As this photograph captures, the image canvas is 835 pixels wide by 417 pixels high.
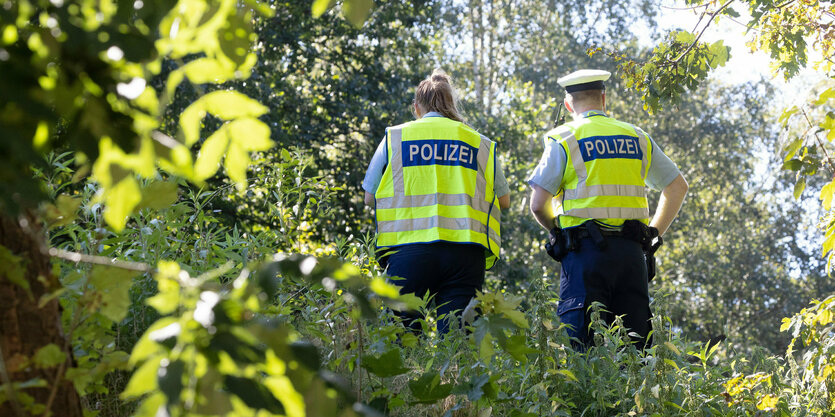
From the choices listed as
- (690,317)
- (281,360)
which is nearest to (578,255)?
(281,360)

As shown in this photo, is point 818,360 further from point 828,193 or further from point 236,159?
point 236,159

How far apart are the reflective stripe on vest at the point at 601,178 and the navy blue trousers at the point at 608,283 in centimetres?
16

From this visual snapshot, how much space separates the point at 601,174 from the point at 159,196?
3704 mm

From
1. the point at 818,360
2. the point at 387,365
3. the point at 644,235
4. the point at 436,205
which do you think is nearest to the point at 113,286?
the point at 387,365

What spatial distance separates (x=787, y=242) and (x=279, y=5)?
20494mm

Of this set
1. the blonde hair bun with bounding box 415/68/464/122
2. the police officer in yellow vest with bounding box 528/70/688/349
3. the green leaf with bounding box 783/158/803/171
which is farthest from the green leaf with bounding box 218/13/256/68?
the blonde hair bun with bounding box 415/68/464/122

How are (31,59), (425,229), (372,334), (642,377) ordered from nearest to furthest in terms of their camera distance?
(31,59) < (372,334) < (642,377) < (425,229)

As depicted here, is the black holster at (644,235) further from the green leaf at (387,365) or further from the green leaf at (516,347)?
the green leaf at (387,365)

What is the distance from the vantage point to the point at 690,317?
26.0m

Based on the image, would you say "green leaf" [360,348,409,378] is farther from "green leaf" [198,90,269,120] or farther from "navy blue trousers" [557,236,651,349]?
"navy blue trousers" [557,236,651,349]

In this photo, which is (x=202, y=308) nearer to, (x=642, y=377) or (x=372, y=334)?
(x=372, y=334)

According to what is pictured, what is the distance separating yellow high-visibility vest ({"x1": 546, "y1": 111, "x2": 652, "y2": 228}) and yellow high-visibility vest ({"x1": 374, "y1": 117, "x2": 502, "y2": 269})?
1.71ft

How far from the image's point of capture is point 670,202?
5.07 m

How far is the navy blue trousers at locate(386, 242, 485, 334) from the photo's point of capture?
442 cm
